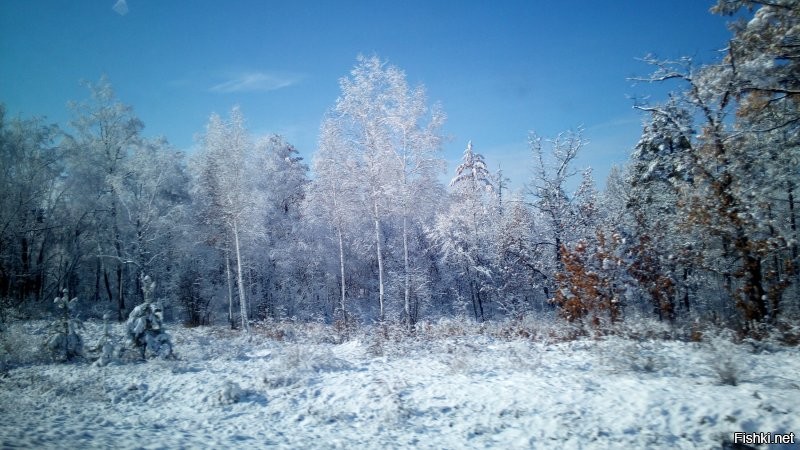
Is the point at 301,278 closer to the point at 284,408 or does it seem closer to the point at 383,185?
the point at 383,185

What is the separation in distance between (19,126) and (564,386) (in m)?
27.6

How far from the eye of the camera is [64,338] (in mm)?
10758

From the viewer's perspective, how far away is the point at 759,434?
500cm

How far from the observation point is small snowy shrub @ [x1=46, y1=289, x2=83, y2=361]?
1063 centimetres

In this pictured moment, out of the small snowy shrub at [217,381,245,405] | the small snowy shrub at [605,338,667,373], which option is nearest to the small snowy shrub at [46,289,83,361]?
the small snowy shrub at [217,381,245,405]

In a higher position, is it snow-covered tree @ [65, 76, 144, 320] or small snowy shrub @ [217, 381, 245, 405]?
snow-covered tree @ [65, 76, 144, 320]

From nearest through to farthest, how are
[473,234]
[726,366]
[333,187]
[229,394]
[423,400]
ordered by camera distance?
[726,366] < [423,400] < [229,394] < [333,187] < [473,234]

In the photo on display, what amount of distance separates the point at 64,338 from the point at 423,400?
10.5 meters

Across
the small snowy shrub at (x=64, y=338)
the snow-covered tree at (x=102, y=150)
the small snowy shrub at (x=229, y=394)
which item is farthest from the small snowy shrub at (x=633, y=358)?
the snow-covered tree at (x=102, y=150)

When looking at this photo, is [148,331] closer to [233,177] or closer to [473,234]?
[233,177]

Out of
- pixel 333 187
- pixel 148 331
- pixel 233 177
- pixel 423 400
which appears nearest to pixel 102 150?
pixel 233 177

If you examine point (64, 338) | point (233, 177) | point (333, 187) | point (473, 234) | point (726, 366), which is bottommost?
point (726, 366)

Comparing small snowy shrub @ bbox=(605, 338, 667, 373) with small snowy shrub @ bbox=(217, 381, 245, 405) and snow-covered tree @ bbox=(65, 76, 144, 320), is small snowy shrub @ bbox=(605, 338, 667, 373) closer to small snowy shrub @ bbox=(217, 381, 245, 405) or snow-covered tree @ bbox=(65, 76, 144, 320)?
small snowy shrub @ bbox=(217, 381, 245, 405)

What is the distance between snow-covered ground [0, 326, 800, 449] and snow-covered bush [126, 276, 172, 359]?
0.47 meters
